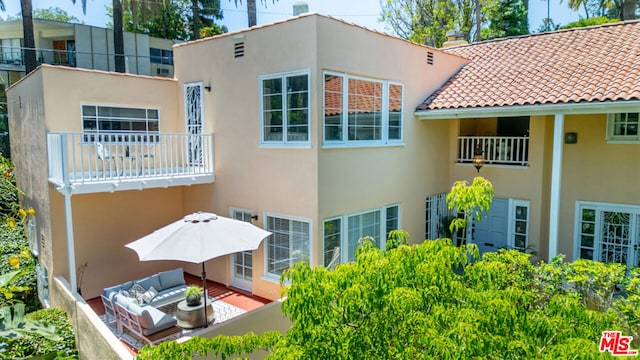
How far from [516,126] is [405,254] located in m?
11.5

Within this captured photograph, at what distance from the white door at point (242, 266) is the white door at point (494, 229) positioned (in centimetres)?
799

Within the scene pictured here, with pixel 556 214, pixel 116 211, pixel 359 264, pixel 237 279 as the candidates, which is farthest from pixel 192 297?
pixel 556 214

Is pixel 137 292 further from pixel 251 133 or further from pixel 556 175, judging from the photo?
pixel 556 175

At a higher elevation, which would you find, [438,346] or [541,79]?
[541,79]

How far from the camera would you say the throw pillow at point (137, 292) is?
10358mm

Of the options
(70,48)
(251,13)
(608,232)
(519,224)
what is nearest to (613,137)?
(608,232)

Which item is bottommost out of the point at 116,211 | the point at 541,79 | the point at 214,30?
the point at 116,211

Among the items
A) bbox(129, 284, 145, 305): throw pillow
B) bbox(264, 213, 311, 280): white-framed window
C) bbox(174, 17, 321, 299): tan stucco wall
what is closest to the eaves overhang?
bbox(174, 17, 321, 299): tan stucco wall

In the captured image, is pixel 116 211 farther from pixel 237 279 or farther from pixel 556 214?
pixel 556 214

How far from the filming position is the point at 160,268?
45.5 ft

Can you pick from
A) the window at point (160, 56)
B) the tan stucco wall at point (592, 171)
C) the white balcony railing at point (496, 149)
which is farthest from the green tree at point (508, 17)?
the window at point (160, 56)

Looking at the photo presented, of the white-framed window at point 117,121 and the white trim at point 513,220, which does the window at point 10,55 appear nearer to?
the white-framed window at point 117,121

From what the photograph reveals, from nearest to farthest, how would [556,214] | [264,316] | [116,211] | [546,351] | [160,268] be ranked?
[546,351] < [264,316] < [556,214] < [116,211] < [160,268]

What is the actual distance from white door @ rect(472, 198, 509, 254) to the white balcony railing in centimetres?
139
